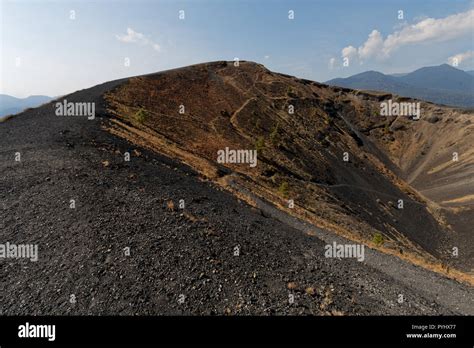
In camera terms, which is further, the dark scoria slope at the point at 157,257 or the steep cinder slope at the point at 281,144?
the steep cinder slope at the point at 281,144

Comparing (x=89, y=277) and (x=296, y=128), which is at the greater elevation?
(x=296, y=128)

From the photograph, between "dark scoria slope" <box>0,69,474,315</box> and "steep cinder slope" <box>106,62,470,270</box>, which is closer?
"dark scoria slope" <box>0,69,474,315</box>

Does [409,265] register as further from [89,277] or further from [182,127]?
[182,127]

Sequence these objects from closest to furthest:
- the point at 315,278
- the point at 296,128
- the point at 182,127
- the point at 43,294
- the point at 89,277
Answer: the point at 43,294 → the point at 89,277 → the point at 315,278 → the point at 182,127 → the point at 296,128

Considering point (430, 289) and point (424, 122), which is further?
point (424, 122)

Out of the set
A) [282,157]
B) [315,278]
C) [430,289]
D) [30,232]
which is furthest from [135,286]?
[282,157]

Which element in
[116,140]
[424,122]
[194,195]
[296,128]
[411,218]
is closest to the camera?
[194,195]

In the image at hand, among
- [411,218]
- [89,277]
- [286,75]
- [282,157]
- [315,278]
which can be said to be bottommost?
[411,218]

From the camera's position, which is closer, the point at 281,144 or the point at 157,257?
the point at 157,257
